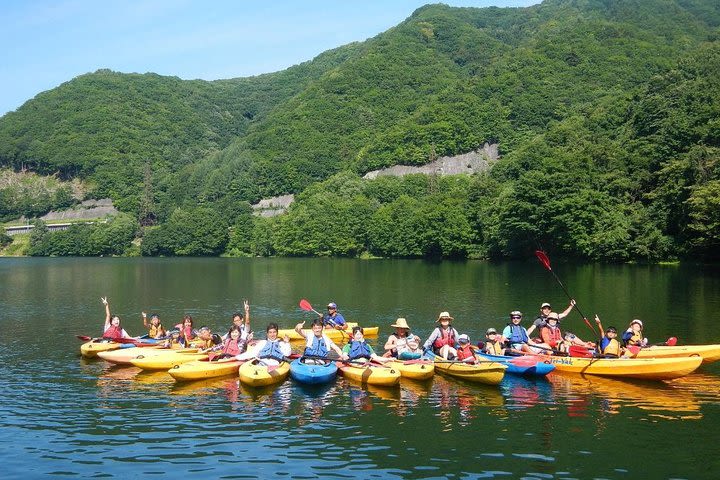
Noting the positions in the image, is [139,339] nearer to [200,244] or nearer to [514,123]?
[200,244]

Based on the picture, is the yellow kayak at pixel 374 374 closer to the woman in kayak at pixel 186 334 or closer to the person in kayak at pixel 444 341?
the person in kayak at pixel 444 341

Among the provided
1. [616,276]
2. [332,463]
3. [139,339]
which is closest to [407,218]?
[616,276]

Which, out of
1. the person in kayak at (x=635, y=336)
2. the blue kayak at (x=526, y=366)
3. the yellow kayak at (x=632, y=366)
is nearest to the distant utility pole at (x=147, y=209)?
the blue kayak at (x=526, y=366)

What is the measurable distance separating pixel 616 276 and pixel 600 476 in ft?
146

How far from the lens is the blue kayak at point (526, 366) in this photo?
65.6 ft

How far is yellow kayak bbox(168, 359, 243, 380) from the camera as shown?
1959cm

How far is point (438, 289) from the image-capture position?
158 ft

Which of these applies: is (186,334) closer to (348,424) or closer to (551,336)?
(348,424)

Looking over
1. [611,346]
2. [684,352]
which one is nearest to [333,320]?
[611,346]

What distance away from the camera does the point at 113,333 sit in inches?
988

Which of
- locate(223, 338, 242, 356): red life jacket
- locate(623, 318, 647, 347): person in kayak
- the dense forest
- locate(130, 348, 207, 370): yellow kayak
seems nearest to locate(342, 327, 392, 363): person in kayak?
locate(223, 338, 242, 356): red life jacket

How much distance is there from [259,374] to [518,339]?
842cm

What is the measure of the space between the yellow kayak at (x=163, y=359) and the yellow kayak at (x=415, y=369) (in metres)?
6.27

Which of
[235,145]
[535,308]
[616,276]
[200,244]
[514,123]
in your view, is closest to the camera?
[535,308]
